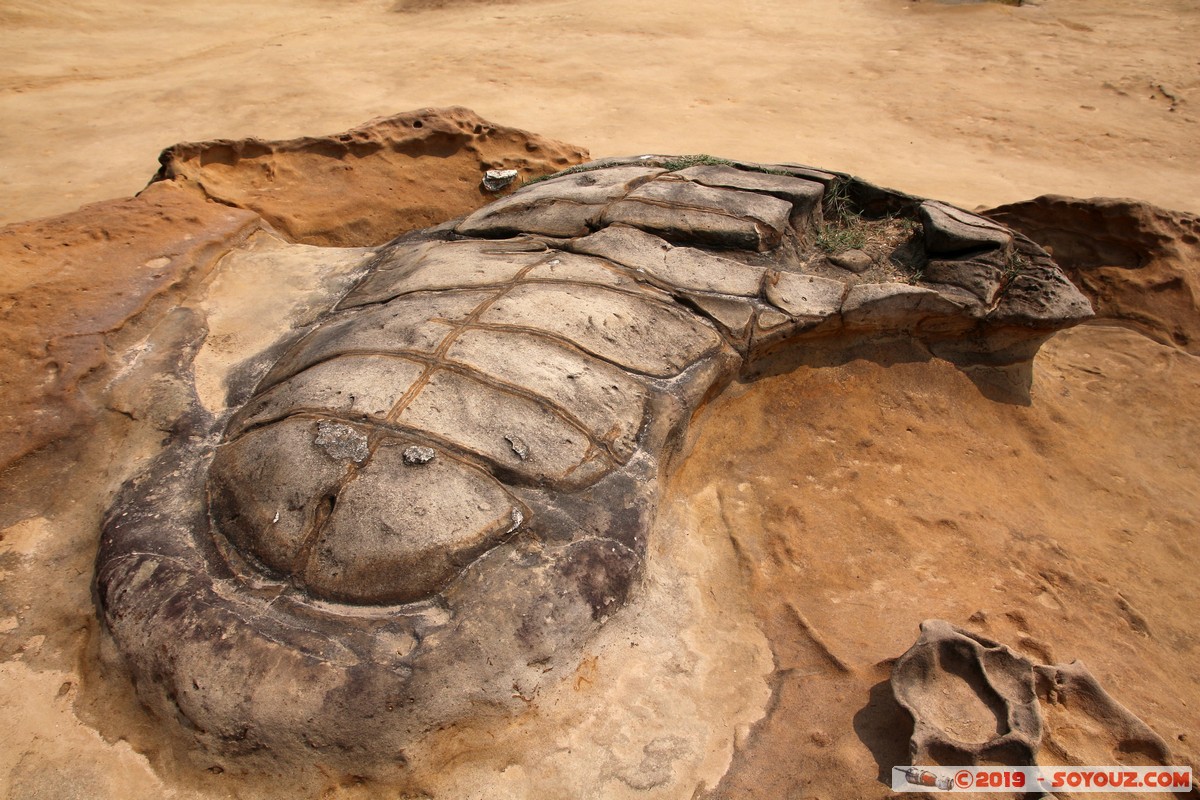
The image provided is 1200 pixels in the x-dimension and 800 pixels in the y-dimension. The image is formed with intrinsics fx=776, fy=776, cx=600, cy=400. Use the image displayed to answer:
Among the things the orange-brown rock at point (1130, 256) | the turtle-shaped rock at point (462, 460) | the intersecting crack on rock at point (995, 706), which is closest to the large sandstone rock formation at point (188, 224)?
the turtle-shaped rock at point (462, 460)

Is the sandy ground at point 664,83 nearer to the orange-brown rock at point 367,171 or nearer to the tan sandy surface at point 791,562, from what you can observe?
the tan sandy surface at point 791,562

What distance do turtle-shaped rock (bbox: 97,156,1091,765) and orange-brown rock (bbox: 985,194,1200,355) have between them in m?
1.15

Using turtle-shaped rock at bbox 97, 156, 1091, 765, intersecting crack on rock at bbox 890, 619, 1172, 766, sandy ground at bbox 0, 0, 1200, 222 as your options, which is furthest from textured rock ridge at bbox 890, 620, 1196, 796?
sandy ground at bbox 0, 0, 1200, 222

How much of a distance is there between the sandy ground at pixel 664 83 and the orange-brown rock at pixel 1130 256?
5.77 ft

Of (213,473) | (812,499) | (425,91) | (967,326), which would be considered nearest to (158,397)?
(213,473)

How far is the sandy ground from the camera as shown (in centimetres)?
657

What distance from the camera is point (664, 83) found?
8219mm

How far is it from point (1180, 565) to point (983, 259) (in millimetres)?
1366

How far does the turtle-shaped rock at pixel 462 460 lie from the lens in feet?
6.47

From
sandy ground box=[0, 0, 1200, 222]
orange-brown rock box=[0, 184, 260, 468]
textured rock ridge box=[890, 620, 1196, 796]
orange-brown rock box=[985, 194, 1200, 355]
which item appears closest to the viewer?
textured rock ridge box=[890, 620, 1196, 796]

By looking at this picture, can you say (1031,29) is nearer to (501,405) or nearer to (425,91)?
(425,91)

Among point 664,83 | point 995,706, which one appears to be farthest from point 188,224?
point 664,83

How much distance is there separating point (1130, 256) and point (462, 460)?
3.91 metres

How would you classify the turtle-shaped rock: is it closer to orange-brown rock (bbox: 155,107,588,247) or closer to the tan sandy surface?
the tan sandy surface
